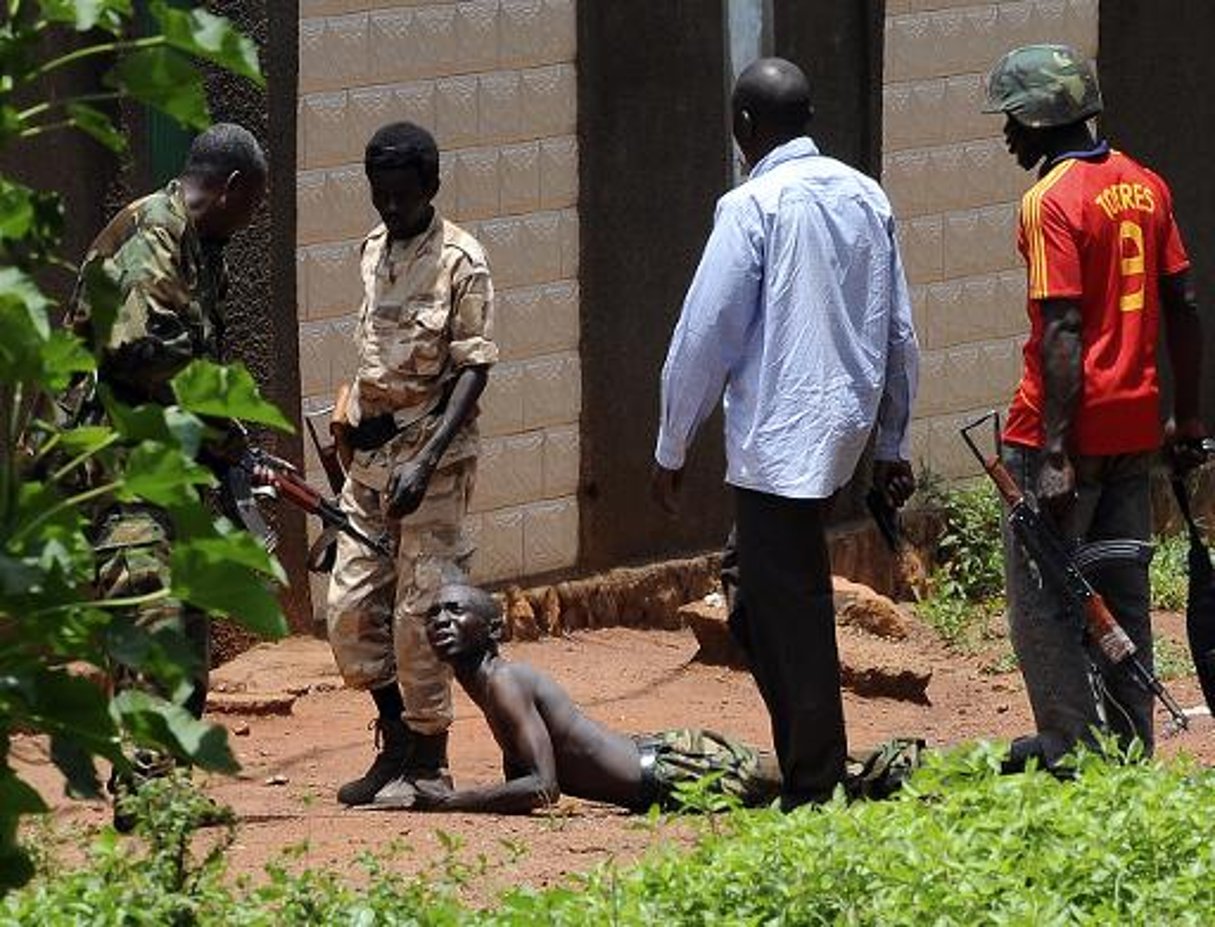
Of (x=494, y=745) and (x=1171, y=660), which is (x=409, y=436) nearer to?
(x=494, y=745)

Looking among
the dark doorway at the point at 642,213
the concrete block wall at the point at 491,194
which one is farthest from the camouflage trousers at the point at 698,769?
the dark doorway at the point at 642,213

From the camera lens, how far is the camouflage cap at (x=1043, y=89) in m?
7.48

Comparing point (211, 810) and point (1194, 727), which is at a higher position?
point (211, 810)

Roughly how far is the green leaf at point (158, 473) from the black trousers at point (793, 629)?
3.86 meters

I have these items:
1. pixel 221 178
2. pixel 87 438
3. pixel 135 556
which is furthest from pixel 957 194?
pixel 87 438

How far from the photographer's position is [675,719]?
973 cm

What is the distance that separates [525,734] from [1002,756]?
171cm

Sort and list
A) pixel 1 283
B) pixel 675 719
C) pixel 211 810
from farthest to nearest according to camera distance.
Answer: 1. pixel 675 719
2. pixel 211 810
3. pixel 1 283

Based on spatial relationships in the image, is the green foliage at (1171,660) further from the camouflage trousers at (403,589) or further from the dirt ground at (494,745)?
the camouflage trousers at (403,589)

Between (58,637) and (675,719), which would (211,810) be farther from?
(675,719)

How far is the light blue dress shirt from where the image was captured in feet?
23.7

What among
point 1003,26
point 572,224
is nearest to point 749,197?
point 572,224

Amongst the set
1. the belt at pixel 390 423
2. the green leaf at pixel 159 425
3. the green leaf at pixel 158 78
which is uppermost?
the green leaf at pixel 158 78

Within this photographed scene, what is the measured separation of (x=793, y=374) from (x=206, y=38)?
12.7ft
